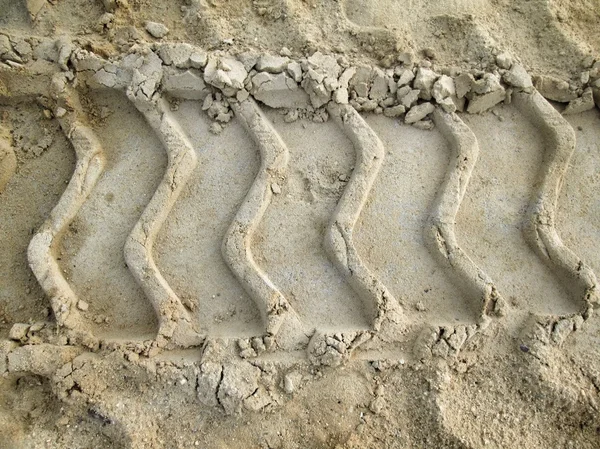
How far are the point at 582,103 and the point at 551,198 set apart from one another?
53 cm

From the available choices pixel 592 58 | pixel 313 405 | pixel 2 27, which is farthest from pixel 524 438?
pixel 2 27

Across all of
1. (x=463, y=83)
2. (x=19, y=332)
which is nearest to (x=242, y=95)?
(x=463, y=83)

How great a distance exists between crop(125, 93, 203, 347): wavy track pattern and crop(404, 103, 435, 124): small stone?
41.1 inches

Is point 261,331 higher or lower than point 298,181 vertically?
lower

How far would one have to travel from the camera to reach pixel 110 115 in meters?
2.30

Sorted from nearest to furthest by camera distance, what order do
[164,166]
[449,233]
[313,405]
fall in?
[313,405]
[449,233]
[164,166]

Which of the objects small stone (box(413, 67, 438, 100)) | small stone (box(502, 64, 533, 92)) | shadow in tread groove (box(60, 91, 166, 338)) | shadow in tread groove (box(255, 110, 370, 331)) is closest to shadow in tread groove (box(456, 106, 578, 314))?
small stone (box(502, 64, 533, 92))

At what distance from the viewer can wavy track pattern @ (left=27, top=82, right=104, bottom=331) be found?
2.02m

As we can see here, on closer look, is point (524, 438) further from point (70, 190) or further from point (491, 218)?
point (70, 190)

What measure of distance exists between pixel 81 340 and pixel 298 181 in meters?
1.17

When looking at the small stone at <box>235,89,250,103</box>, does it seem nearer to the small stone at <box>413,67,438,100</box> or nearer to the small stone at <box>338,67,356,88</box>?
the small stone at <box>338,67,356,88</box>

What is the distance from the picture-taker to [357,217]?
2111 mm

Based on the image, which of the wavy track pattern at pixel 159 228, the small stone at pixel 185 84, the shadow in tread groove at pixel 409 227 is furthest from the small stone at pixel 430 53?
the wavy track pattern at pixel 159 228

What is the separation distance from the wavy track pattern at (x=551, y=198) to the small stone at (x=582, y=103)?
11cm
